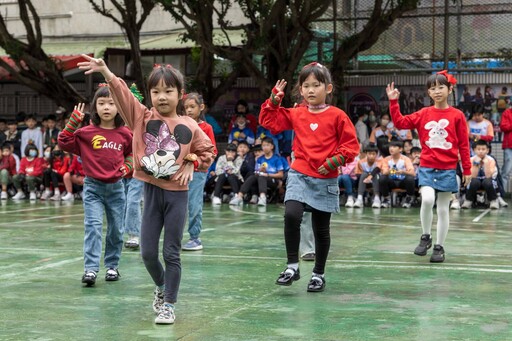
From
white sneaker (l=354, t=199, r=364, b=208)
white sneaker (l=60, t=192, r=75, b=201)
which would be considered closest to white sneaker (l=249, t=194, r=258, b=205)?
white sneaker (l=354, t=199, r=364, b=208)

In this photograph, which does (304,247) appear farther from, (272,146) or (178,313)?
(272,146)

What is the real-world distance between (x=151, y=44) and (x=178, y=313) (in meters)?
17.6

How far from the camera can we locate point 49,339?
5.17 metres

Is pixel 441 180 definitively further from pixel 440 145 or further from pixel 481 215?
pixel 481 215

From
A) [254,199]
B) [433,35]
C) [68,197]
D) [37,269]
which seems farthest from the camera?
[433,35]

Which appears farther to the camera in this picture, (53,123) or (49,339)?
(53,123)

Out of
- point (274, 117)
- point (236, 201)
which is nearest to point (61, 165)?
point (236, 201)

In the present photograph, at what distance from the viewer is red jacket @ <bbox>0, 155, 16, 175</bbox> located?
767 inches

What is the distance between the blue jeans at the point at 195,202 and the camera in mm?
9430

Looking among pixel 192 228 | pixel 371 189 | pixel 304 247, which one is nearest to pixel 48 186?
pixel 371 189

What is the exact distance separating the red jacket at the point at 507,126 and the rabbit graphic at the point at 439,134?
31.5ft

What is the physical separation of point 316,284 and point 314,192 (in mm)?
722

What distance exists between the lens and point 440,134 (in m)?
8.69

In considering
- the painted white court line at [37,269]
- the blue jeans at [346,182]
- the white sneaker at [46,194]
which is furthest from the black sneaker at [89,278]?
the white sneaker at [46,194]
